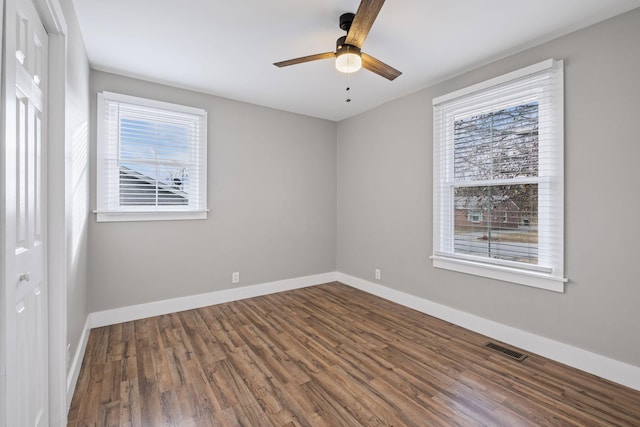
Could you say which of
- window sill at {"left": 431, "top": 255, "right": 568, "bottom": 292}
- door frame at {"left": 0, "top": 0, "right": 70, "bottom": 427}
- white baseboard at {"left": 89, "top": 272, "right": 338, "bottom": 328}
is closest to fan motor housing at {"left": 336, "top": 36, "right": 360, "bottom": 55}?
door frame at {"left": 0, "top": 0, "right": 70, "bottom": 427}

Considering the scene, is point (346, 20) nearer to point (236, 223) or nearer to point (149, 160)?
point (149, 160)

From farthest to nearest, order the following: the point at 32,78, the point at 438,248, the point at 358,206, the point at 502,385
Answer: the point at 358,206 < the point at 438,248 < the point at 502,385 < the point at 32,78

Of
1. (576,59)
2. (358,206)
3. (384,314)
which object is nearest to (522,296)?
(384,314)

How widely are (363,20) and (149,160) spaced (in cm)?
266

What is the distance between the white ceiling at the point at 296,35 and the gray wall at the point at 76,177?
0.30 metres

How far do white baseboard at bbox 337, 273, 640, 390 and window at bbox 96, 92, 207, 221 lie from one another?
286 centimetres

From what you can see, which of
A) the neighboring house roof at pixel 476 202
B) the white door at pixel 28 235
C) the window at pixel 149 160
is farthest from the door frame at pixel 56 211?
the neighboring house roof at pixel 476 202

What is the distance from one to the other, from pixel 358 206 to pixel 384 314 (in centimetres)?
164

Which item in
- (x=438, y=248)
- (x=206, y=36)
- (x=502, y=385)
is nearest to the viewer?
(x=502, y=385)

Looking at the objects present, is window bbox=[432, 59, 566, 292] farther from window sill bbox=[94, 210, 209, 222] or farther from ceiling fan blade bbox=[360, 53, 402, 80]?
window sill bbox=[94, 210, 209, 222]

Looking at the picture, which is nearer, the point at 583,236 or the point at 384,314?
the point at 583,236

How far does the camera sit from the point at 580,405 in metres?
1.88

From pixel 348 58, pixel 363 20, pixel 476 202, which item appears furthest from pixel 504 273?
pixel 363 20

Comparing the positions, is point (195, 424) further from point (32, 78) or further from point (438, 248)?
point (438, 248)
